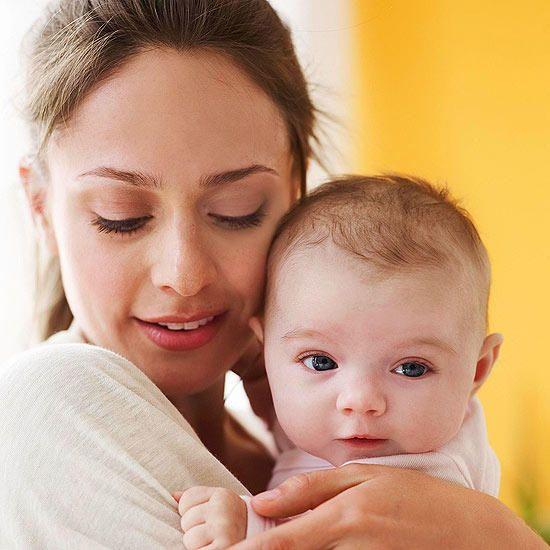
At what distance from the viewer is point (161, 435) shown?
131 cm

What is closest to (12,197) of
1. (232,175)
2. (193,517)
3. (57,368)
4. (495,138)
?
(232,175)

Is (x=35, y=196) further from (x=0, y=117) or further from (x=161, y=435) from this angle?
(x=161, y=435)

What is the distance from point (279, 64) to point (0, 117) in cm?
74

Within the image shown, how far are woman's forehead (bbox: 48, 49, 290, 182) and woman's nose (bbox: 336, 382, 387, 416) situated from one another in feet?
1.57

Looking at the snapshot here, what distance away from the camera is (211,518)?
1.19m

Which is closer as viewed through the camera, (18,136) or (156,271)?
(156,271)

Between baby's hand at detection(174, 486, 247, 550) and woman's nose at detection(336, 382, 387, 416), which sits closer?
baby's hand at detection(174, 486, 247, 550)

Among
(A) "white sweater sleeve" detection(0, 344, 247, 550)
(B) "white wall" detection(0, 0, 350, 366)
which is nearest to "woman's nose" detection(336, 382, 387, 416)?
(A) "white sweater sleeve" detection(0, 344, 247, 550)

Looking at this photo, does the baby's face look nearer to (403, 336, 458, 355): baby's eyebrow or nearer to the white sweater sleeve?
(403, 336, 458, 355): baby's eyebrow

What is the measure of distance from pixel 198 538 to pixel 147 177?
666 millimetres

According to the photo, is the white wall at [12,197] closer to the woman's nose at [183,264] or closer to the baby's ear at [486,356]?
the woman's nose at [183,264]

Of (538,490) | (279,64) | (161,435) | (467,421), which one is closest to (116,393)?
(161,435)

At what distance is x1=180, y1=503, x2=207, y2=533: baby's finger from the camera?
1.19m

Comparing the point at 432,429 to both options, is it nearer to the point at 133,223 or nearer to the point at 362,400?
the point at 362,400
